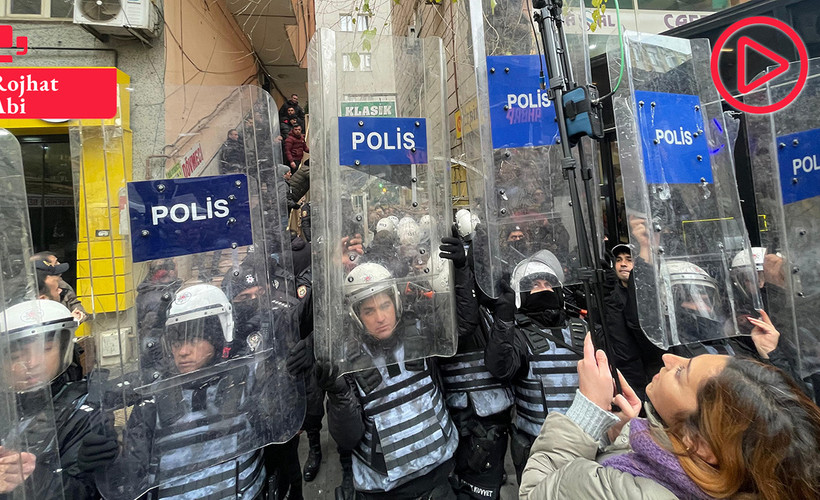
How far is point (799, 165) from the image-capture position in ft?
5.32

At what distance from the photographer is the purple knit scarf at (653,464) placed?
2.78ft

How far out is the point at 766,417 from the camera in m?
0.82

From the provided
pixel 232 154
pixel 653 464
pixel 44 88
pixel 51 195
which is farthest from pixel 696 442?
pixel 44 88

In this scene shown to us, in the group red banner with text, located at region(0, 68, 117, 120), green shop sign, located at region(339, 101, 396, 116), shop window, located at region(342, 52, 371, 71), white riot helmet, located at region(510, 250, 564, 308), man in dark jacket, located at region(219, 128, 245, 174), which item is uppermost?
red banner with text, located at region(0, 68, 117, 120)

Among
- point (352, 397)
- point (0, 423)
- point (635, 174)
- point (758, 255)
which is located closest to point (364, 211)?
point (352, 397)

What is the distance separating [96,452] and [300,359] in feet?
2.26

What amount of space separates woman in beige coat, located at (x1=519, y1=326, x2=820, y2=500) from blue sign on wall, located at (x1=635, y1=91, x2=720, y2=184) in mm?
811

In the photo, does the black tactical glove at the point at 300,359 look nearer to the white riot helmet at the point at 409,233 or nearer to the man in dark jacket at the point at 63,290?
the white riot helmet at the point at 409,233

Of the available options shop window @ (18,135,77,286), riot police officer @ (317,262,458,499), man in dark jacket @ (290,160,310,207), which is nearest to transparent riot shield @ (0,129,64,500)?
riot police officer @ (317,262,458,499)

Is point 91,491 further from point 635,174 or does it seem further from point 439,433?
point 635,174

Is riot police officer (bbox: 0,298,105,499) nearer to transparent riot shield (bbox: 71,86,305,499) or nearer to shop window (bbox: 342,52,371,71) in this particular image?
transparent riot shield (bbox: 71,86,305,499)

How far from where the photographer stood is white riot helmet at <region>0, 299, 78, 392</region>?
1124 mm

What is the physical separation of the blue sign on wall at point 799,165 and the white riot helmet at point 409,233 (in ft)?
5.54

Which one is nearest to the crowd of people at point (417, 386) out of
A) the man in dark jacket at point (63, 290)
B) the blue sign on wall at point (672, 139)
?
the man in dark jacket at point (63, 290)
